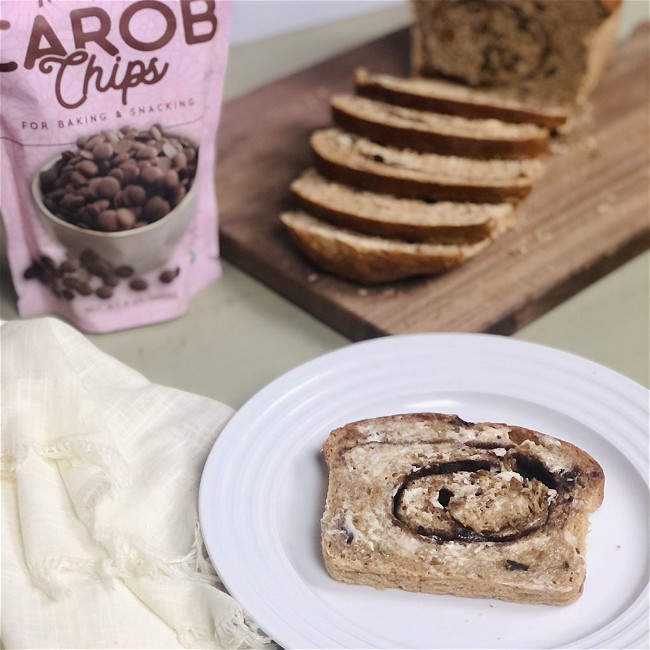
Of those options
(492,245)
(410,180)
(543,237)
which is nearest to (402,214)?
(410,180)

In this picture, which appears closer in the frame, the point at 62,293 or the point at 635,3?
the point at 62,293

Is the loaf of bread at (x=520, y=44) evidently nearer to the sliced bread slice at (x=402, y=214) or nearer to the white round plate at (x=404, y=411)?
the sliced bread slice at (x=402, y=214)

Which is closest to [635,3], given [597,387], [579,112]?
[579,112]

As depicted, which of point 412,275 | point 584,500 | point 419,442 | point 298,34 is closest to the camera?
point 584,500

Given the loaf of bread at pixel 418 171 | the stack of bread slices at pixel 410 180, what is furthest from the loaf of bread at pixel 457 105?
the loaf of bread at pixel 418 171

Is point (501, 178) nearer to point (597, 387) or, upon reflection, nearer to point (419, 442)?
point (597, 387)

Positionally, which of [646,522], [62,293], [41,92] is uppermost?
[41,92]
